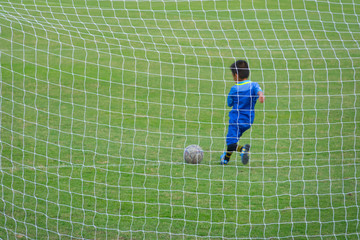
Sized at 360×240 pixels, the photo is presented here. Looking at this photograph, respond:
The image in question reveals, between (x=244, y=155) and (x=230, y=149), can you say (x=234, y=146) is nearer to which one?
(x=230, y=149)

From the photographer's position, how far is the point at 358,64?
13562mm

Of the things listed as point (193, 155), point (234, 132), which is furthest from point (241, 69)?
point (193, 155)

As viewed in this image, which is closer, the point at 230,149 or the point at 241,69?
the point at 230,149

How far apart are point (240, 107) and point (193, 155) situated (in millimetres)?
935

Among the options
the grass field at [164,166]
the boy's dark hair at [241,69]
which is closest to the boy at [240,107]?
the boy's dark hair at [241,69]

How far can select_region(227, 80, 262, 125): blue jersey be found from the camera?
277 inches

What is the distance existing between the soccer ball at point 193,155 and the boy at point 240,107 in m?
0.31

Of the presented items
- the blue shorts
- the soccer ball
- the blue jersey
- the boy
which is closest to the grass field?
the soccer ball

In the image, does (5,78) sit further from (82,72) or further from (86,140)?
(86,140)

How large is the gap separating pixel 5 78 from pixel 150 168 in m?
6.07

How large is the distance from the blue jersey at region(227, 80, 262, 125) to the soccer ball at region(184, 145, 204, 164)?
2.12 feet

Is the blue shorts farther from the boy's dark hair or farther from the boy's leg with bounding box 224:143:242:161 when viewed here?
the boy's dark hair

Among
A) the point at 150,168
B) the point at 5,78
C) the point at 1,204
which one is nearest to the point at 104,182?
the point at 150,168

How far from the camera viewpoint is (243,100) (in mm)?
7082
